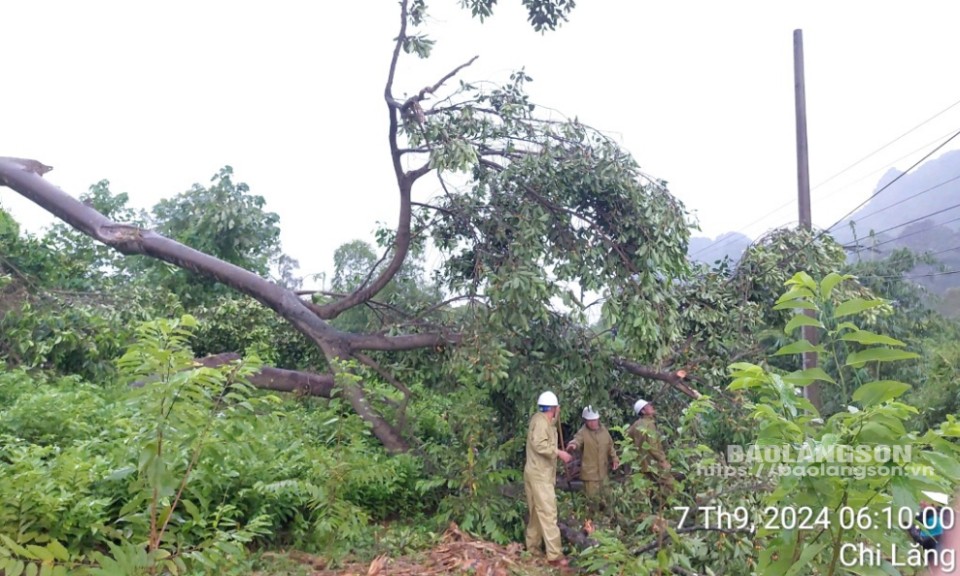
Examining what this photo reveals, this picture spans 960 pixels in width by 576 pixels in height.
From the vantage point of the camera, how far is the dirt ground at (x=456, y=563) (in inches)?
216

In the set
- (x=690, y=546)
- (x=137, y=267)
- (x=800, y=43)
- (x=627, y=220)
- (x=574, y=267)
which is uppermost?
(x=800, y=43)

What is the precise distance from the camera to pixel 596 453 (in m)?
7.88

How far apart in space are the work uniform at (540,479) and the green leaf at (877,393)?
4.26 metres

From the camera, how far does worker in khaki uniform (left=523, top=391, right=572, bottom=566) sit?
6652 millimetres

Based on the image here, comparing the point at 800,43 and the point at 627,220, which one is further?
the point at 800,43

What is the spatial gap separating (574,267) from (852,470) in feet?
14.9

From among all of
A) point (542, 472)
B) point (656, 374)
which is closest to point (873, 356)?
point (542, 472)

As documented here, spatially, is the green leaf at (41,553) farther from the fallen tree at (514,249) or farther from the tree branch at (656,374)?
the tree branch at (656,374)

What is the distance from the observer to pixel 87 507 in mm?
4836

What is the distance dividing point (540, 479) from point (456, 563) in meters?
1.38

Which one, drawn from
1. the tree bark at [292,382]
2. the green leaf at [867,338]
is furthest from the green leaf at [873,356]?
the tree bark at [292,382]

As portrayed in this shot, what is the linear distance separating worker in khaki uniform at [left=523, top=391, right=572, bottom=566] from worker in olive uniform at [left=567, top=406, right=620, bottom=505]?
0.99 meters

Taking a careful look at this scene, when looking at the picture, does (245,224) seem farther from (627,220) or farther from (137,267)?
(627,220)

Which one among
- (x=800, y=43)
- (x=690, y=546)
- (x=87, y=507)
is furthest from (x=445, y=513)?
(x=800, y=43)
